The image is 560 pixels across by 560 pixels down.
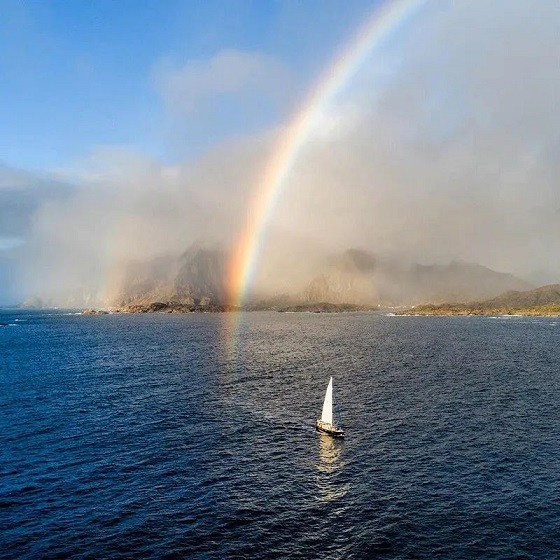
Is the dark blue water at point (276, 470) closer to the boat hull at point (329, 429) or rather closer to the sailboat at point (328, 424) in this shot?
the boat hull at point (329, 429)

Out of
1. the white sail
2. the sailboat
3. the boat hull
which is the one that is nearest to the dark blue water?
A: the boat hull

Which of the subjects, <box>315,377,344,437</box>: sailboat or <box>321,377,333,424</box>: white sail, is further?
<box>321,377,333,424</box>: white sail

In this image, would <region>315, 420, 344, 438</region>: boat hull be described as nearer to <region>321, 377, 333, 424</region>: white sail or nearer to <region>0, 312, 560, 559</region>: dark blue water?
<region>321, 377, 333, 424</region>: white sail

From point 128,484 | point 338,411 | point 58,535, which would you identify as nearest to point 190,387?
point 338,411

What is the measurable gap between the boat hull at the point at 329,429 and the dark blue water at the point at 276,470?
67.5 inches

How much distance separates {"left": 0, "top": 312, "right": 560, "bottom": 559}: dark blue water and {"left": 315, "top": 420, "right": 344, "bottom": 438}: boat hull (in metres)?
1.71

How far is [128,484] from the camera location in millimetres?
60531

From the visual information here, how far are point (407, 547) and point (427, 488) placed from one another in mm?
13991

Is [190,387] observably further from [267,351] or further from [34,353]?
[34,353]

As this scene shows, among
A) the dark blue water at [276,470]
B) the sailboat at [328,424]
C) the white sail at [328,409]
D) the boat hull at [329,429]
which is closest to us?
the dark blue water at [276,470]

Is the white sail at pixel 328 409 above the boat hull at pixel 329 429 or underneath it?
above

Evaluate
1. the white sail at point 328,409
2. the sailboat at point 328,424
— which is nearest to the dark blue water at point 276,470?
the sailboat at point 328,424

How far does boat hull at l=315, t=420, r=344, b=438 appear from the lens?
79.4 m

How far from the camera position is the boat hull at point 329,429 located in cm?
7938
